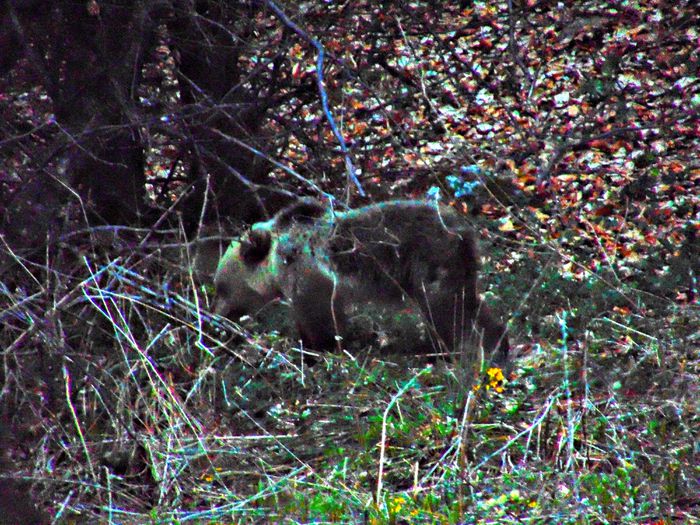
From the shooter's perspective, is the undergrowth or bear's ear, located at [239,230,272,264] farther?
bear's ear, located at [239,230,272,264]

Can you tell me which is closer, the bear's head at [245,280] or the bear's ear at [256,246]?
the bear's ear at [256,246]

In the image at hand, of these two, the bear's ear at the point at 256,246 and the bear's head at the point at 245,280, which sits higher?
the bear's ear at the point at 256,246

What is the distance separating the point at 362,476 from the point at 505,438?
2.06 ft

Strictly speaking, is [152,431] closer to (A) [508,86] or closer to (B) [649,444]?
(B) [649,444]

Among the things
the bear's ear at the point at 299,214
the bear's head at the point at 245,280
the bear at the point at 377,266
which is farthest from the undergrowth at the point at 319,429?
the bear's head at the point at 245,280

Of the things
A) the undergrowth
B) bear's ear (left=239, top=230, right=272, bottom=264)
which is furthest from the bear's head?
the undergrowth

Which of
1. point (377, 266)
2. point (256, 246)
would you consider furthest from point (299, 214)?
point (377, 266)

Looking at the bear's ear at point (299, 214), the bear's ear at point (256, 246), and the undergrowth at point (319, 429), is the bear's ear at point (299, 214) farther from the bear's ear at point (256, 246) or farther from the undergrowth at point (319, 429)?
the undergrowth at point (319, 429)

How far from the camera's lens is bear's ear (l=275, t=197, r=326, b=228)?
6.06m

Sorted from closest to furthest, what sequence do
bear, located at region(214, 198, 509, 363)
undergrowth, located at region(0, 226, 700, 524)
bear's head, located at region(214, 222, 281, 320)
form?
undergrowth, located at region(0, 226, 700, 524) → bear, located at region(214, 198, 509, 363) → bear's head, located at region(214, 222, 281, 320)

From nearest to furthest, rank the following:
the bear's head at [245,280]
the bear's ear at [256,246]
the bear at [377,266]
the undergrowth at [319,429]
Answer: the undergrowth at [319,429]
the bear at [377,266]
the bear's ear at [256,246]
the bear's head at [245,280]

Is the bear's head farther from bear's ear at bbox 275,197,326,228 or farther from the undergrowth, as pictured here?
the undergrowth

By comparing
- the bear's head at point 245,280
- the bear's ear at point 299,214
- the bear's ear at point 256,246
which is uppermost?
the bear's ear at point 299,214

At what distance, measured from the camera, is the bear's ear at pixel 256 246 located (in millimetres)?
6352
